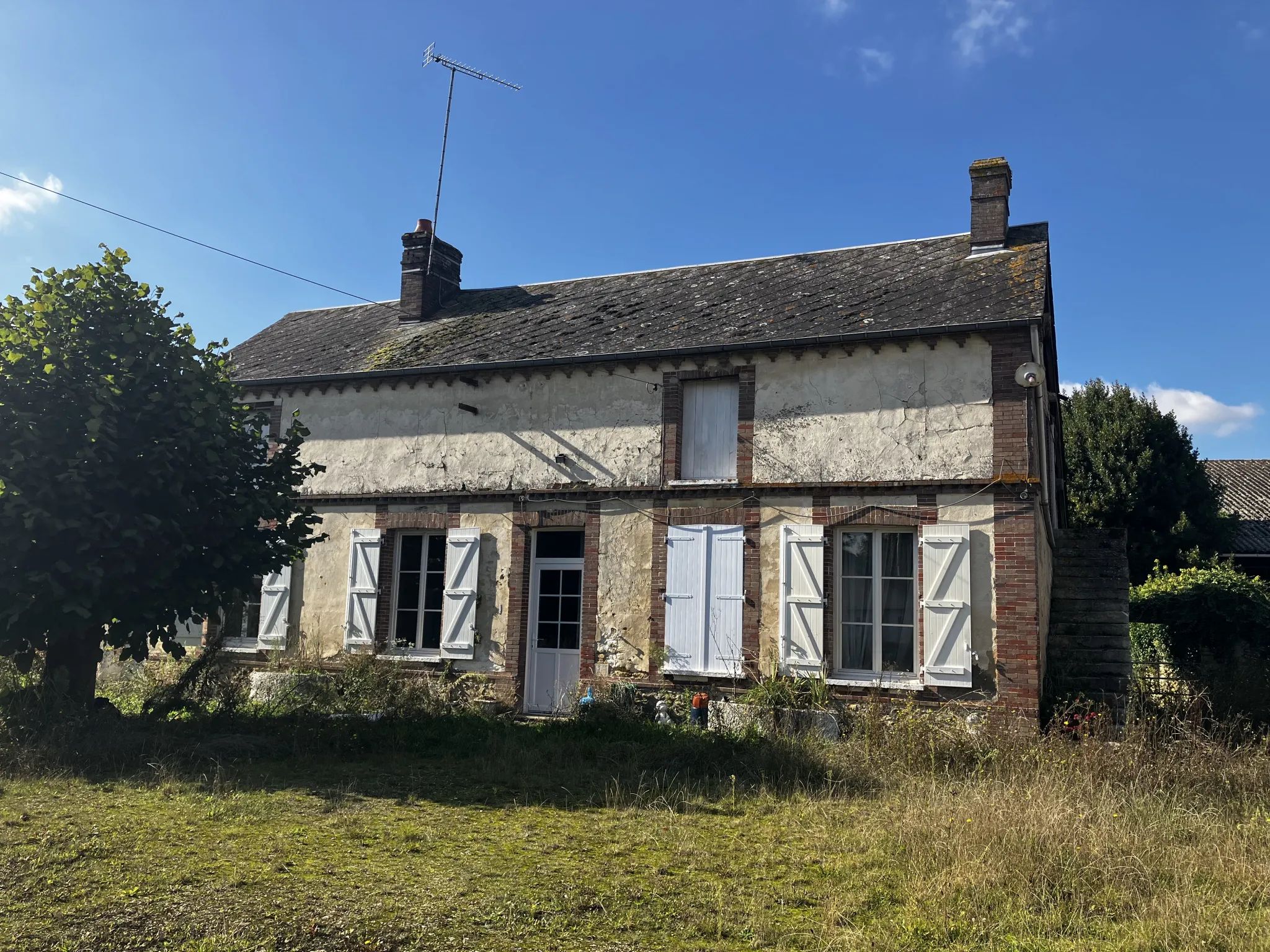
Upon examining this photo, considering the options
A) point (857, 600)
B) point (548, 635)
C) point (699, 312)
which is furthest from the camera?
point (699, 312)

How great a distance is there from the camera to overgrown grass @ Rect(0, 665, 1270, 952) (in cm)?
445

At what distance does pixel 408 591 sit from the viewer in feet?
41.0

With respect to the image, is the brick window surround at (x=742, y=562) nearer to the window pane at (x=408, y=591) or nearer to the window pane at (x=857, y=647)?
the window pane at (x=857, y=647)

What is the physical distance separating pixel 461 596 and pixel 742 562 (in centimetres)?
357

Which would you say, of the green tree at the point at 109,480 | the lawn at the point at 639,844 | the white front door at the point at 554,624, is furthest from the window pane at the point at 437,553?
the lawn at the point at 639,844

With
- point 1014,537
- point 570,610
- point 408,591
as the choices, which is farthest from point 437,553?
point 1014,537

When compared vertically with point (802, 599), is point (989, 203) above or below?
above

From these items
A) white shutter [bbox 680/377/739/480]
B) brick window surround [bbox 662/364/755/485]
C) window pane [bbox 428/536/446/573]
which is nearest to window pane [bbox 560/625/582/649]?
window pane [bbox 428/536/446/573]

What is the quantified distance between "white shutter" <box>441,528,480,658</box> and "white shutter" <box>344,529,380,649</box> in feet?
3.25

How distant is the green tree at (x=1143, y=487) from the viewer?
20.2 metres

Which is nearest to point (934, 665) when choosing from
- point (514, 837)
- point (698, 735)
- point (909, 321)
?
point (698, 735)

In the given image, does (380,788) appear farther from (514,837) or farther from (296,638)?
(296,638)

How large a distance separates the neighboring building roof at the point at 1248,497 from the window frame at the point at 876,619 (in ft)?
49.3

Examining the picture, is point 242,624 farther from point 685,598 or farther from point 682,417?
point 682,417
